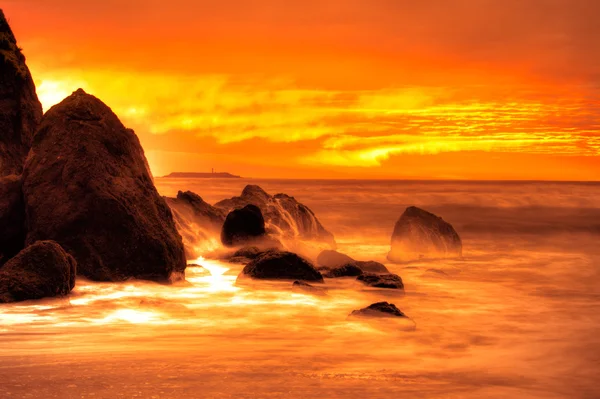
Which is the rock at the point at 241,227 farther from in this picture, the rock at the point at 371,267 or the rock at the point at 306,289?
the rock at the point at 306,289

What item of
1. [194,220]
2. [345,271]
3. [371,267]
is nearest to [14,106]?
[194,220]

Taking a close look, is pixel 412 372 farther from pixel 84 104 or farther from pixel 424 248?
pixel 424 248

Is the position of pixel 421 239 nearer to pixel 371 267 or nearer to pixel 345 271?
pixel 371 267

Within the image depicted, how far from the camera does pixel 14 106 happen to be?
43.1 ft

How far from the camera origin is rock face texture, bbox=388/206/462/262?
648 inches

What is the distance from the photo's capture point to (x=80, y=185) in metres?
10.4

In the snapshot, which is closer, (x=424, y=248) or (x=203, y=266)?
(x=203, y=266)

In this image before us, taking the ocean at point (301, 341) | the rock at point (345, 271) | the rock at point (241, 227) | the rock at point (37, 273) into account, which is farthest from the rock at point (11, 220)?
the rock at point (241, 227)

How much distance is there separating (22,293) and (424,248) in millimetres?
10296

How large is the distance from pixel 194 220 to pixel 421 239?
547 centimetres

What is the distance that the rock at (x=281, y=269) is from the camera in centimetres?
1123

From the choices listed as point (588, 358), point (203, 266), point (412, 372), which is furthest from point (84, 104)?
point (588, 358)

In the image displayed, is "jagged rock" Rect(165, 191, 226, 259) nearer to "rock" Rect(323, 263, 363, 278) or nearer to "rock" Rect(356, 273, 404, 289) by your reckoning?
"rock" Rect(323, 263, 363, 278)

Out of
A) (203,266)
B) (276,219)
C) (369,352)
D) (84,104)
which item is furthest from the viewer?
(276,219)
